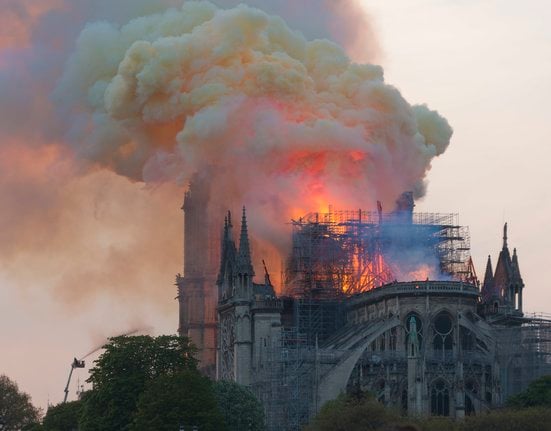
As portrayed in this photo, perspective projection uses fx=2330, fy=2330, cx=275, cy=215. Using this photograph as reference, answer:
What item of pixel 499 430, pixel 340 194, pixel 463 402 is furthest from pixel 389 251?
pixel 499 430

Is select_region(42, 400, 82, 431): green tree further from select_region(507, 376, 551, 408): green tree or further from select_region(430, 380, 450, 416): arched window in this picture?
select_region(507, 376, 551, 408): green tree

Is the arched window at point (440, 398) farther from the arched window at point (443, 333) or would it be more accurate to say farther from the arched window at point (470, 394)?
the arched window at point (443, 333)

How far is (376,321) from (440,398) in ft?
27.9

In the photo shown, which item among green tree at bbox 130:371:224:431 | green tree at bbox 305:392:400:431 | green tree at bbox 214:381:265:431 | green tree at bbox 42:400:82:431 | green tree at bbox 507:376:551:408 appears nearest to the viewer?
green tree at bbox 305:392:400:431

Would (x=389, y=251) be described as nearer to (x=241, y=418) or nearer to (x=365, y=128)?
(x=365, y=128)

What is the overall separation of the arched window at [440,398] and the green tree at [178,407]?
796 inches

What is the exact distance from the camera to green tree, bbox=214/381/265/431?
157250 mm

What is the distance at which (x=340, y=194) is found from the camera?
594 feet

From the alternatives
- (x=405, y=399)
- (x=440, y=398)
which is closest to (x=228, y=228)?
(x=405, y=399)

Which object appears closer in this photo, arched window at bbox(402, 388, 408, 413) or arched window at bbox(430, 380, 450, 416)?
arched window at bbox(430, 380, 450, 416)

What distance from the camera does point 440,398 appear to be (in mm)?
165750

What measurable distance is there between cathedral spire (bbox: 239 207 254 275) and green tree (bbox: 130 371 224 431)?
27334mm

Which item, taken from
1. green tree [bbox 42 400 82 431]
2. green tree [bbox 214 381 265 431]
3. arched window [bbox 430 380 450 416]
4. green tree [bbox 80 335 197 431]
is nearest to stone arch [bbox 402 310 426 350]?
arched window [bbox 430 380 450 416]

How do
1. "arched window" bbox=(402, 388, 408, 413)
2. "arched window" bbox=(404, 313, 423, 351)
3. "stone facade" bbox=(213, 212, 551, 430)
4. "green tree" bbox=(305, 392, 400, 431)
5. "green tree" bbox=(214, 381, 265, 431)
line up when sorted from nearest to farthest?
"green tree" bbox=(305, 392, 400, 431)
"green tree" bbox=(214, 381, 265, 431)
"stone facade" bbox=(213, 212, 551, 430)
"arched window" bbox=(402, 388, 408, 413)
"arched window" bbox=(404, 313, 423, 351)
